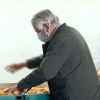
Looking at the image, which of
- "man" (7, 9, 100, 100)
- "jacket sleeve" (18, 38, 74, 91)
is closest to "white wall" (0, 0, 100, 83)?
"man" (7, 9, 100, 100)

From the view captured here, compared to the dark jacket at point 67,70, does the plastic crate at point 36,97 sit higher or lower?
lower

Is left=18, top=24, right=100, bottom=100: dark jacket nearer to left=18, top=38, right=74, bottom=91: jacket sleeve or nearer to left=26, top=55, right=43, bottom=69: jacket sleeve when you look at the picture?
left=18, top=38, right=74, bottom=91: jacket sleeve

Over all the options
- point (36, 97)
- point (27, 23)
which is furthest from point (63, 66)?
point (27, 23)

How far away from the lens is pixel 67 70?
1013 mm

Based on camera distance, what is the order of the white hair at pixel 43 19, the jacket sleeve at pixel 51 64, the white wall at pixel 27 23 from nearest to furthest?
the jacket sleeve at pixel 51 64 → the white hair at pixel 43 19 → the white wall at pixel 27 23

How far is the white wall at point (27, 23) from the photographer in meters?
1.93

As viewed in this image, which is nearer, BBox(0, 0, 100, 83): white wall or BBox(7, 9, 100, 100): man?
BBox(7, 9, 100, 100): man

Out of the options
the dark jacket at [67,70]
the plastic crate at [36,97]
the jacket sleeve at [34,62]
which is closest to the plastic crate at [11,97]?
the plastic crate at [36,97]

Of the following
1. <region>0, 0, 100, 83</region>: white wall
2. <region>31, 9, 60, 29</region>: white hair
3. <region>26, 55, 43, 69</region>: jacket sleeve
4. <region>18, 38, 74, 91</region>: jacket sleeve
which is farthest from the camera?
<region>0, 0, 100, 83</region>: white wall

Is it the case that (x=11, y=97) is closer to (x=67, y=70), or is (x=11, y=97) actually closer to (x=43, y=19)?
(x=67, y=70)

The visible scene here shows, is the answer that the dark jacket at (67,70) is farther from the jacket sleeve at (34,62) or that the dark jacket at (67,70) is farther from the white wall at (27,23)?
the white wall at (27,23)

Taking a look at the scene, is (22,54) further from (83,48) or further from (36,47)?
(83,48)

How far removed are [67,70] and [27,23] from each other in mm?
1108

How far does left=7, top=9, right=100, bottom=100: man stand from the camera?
3.11 ft
